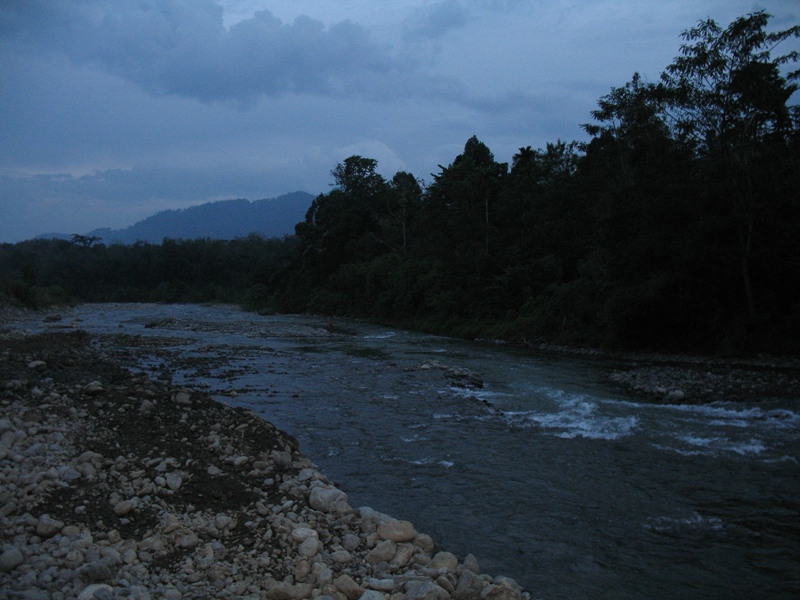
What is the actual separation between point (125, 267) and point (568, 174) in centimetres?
8148

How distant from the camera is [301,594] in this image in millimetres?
4977

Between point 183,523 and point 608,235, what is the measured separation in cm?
2439

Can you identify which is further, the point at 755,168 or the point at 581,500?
the point at 755,168

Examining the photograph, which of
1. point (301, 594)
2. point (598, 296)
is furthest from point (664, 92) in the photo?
→ point (301, 594)

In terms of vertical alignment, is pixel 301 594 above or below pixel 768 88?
below

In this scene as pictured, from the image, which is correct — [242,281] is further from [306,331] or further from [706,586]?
[706,586]

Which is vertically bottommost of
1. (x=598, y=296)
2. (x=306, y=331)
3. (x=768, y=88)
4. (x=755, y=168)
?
(x=306, y=331)

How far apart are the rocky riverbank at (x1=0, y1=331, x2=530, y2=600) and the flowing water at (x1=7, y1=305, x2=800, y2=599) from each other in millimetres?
986

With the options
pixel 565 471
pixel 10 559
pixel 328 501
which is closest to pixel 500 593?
pixel 328 501

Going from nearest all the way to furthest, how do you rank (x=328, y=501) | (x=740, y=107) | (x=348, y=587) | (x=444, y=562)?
(x=348, y=587)
(x=444, y=562)
(x=328, y=501)
(x=740, y=107)

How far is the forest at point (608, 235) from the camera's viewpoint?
20.8 metres

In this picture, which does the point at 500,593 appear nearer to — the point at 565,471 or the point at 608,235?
the point at 565,471

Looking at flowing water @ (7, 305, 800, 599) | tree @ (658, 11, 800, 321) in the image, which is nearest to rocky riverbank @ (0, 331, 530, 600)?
flowing water @ (7, 305, 800, 599)

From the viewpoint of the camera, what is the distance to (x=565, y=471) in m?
9.18
